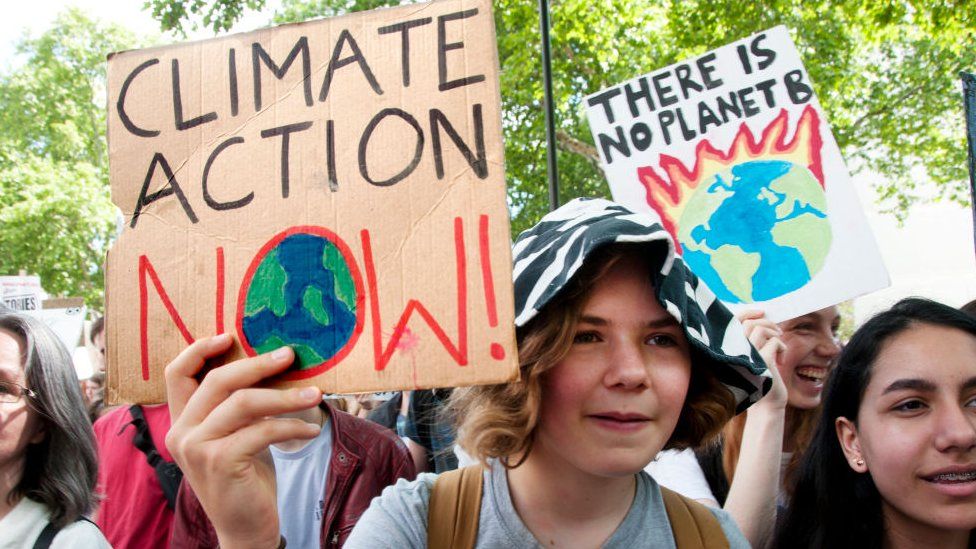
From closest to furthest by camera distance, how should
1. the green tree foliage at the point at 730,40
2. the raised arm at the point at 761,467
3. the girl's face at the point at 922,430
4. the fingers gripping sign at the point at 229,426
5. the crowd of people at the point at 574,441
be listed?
1. the fingers gripping sign at the point at 229,426
2. the crowd of people at the point at 574,441
3. the girl's face at the point at 922,430
4. the raised arm at the point at 761,467
5. the green tree foliage at the point at 730,40

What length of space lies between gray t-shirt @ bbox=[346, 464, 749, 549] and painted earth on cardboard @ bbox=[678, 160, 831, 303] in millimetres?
1077

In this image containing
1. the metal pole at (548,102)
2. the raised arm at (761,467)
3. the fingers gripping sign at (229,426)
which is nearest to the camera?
the fingers gripping sign at (229,426)

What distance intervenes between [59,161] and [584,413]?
27.0 meters

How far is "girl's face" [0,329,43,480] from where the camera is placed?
6.70 feet

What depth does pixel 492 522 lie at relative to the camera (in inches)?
60.8

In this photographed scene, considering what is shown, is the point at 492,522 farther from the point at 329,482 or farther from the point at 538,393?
the point at 329,482

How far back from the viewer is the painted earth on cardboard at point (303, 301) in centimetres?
128

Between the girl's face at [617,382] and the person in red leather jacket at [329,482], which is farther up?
the girl's face at [617,382]

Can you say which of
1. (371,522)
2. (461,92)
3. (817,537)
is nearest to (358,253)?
(461,92)

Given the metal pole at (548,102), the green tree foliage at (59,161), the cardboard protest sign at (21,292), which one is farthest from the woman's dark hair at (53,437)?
the green tree foliage at (59,161)

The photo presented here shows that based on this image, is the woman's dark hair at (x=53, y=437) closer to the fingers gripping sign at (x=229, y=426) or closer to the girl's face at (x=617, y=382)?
the fingers gripping sign at (x=229, y=426)

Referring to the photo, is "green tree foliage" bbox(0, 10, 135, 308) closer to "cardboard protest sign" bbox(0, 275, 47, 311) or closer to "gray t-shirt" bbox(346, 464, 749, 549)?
"cardboard protest sign" bbox(0, 275, 47, 311)

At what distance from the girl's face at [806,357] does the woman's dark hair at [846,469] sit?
531 millimetres

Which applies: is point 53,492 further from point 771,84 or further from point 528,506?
point 771,84
